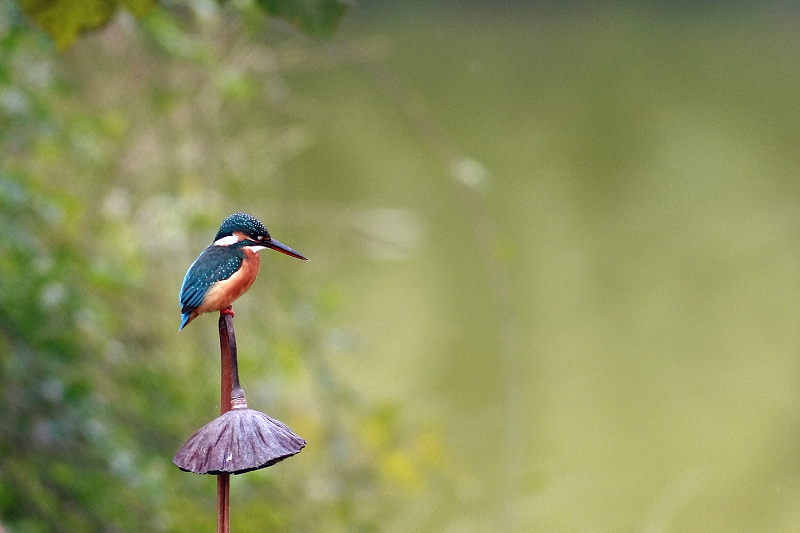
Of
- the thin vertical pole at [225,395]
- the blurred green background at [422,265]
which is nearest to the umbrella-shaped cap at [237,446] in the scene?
the thin vertical pole at [225,395]

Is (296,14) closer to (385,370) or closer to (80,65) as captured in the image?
(80,65)

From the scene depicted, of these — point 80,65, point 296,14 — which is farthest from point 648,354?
point 296,14

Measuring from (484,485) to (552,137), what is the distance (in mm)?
2837

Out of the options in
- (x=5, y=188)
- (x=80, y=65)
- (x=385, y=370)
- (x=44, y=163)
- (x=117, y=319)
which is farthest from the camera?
(x=385, y=370)

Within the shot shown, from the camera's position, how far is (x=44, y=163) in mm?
1462

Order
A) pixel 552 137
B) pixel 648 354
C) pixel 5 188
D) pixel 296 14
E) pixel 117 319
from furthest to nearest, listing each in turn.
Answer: pixel 552 137, pixel 648 354, pixel 117 319, pixel 5 188, pixel 296 14

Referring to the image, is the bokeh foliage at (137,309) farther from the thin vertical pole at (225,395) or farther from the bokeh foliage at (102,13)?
the thin vertical pole at (225,395)

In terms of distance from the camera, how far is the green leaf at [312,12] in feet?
1.53

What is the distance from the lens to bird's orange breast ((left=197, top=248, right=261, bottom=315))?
298 millimetres

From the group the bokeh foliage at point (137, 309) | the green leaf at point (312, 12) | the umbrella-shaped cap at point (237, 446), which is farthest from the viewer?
the bokeh foliage at point (137, 309)

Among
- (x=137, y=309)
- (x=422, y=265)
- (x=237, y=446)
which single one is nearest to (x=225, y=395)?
(x=237, y=446)

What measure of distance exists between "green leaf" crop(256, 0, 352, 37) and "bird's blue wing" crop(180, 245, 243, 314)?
7.9 inches

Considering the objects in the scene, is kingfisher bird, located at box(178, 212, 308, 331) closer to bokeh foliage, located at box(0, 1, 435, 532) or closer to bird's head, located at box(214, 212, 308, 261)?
bird's head, located at box(214, 212, 308, 261)

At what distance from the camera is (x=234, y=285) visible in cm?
30
